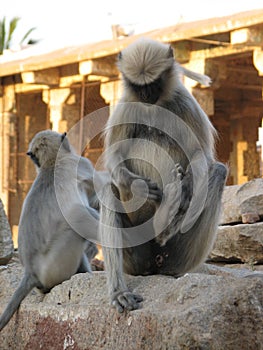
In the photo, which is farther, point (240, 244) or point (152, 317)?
point (240, 244)

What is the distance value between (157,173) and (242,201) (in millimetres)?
2342

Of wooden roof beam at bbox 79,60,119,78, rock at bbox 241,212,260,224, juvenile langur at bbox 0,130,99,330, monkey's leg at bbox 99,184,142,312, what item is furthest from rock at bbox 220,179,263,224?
wooden roof beam at bbox 79,60,119,78

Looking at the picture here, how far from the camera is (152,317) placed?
376 cm

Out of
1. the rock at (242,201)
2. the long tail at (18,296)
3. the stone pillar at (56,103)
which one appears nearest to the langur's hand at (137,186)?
the long tail at (18,296)

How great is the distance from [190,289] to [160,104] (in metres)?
Answer: 1.19

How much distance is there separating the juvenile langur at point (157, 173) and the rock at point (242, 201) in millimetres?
2160

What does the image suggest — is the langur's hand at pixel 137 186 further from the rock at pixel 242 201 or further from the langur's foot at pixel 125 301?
the rock at pixel 242 201

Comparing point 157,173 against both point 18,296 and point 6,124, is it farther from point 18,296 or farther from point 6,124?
point 6,124

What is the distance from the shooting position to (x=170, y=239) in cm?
453

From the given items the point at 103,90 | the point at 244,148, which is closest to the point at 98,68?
the point at 103,90

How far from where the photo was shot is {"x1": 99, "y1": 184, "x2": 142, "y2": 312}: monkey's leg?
→ 161 inches

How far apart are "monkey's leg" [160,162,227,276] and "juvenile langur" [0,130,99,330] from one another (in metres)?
0.91

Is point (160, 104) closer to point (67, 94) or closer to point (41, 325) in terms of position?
point (41, 325)

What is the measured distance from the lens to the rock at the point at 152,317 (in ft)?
11.6
